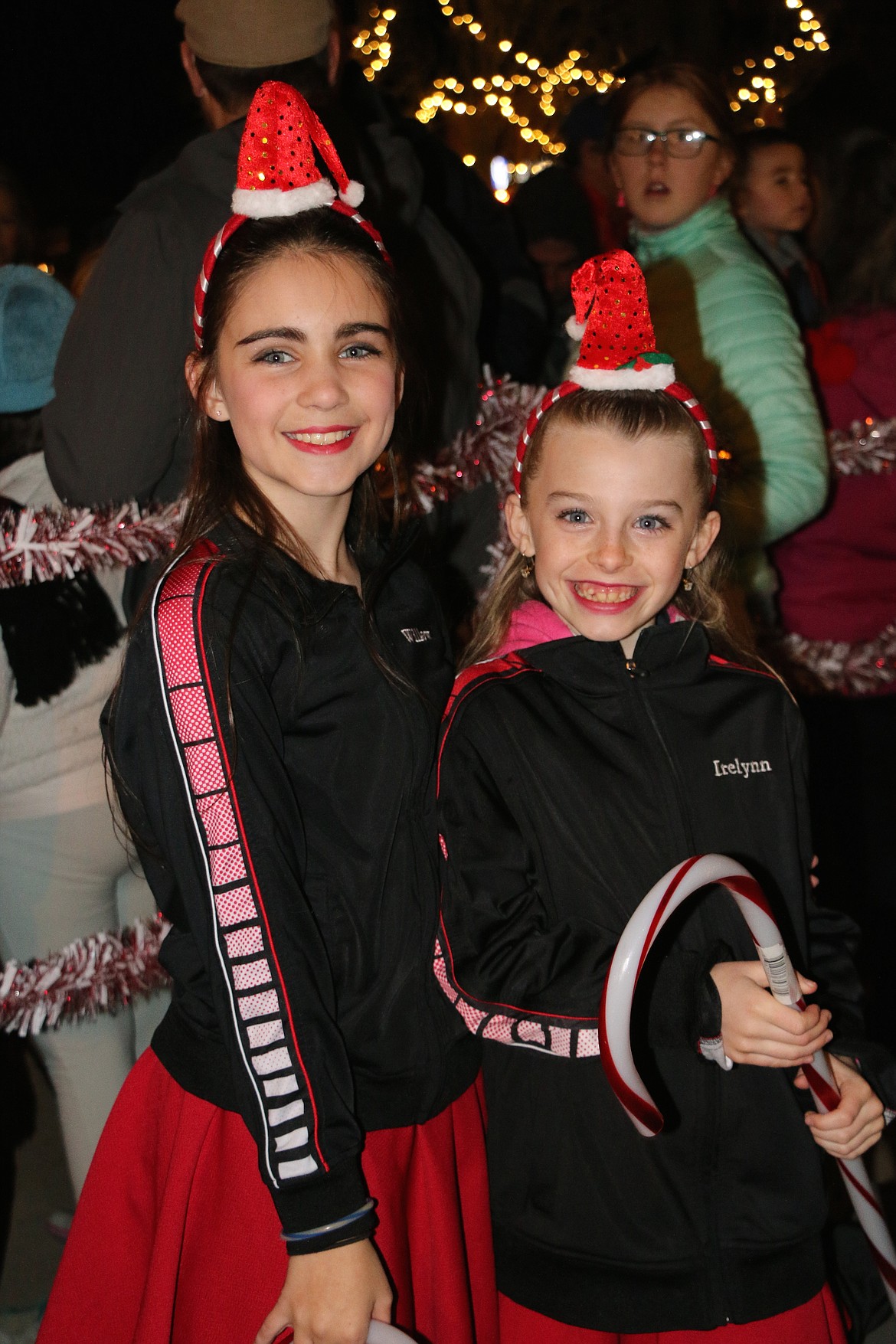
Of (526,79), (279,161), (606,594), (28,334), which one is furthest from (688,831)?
(526,79)

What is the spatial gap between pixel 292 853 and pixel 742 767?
0.66 meters

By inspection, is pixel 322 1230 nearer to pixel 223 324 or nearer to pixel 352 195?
pixel 223 324

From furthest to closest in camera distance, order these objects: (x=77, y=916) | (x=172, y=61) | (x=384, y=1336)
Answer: (x=172, y=61), (x=77, y=916), (x=384, y=1336)

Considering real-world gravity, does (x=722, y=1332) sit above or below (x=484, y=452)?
below

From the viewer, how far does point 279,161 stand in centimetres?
169

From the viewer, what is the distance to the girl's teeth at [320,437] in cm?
171

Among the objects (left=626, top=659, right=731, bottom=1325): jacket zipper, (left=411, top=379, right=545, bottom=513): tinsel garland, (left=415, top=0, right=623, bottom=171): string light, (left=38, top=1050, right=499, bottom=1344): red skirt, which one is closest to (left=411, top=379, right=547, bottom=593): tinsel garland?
(left=411, top=379, right=545, bottom=513): tinsel garland

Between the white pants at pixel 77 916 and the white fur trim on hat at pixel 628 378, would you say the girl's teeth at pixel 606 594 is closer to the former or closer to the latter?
the white fur trim on hat at pixel 628 378

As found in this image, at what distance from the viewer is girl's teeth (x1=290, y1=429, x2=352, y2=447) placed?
1.71m

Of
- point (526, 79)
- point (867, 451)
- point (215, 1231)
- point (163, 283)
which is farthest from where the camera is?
point (526, 79)

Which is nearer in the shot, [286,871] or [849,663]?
[286,871]

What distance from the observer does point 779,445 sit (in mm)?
2660

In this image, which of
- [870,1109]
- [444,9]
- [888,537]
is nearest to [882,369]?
[888,537]

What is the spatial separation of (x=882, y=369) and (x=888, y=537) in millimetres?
463
